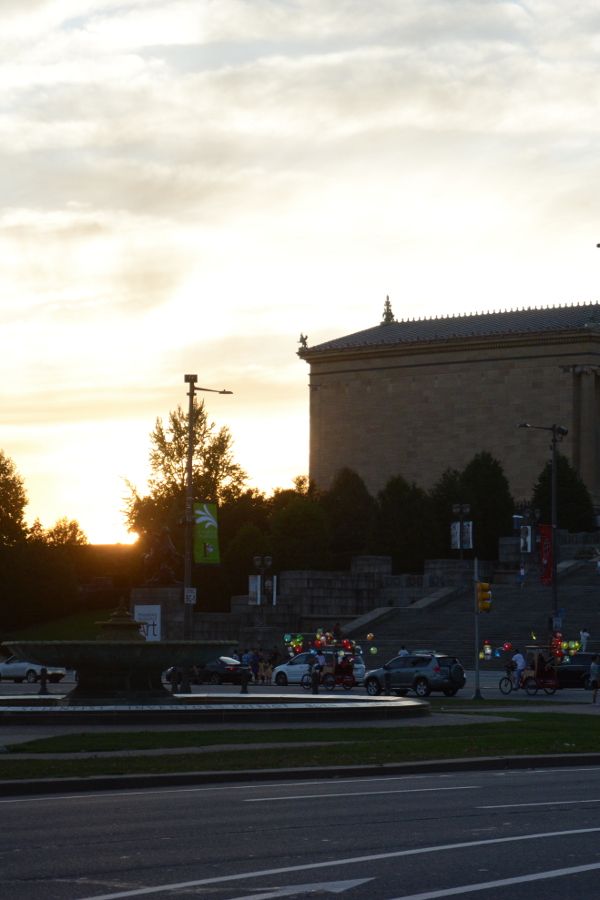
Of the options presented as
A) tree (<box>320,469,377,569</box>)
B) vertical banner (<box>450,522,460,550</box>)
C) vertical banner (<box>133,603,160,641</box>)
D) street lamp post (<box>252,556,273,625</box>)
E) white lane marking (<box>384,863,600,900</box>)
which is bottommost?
white lane marking (<box>384,863,600,900</box>)

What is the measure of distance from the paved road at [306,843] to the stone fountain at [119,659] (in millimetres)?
14509

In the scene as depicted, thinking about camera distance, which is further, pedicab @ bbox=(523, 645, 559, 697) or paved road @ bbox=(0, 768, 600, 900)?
pedicab @ bbox=(523, 645, 559, 697)

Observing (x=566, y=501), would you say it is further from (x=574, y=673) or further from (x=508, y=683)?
(x=508, y=683)

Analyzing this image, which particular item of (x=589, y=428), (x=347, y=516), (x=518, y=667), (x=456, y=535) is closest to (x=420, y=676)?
(x=518, y=667)

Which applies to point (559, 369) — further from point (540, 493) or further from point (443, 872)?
point (443, 872)

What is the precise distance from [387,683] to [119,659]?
21921 millimetres

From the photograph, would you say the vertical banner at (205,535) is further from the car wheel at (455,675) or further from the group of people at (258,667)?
the group of people at (258,667)

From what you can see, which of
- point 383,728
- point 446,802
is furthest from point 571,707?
point 446,802

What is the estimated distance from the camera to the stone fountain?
36.1m

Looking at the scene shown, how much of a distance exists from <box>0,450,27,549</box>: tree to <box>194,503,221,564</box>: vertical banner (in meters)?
74.6

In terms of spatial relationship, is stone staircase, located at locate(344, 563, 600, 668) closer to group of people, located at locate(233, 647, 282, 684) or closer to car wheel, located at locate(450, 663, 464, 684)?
group of people, located at locate(233, 647, 282, 684)

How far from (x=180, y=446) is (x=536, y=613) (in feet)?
155

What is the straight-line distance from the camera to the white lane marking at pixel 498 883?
12383 millimetres

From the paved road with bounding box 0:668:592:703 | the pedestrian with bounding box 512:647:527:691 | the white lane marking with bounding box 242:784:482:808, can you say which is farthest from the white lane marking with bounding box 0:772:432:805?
the pedestrian with bounding box 512:647:527:691
